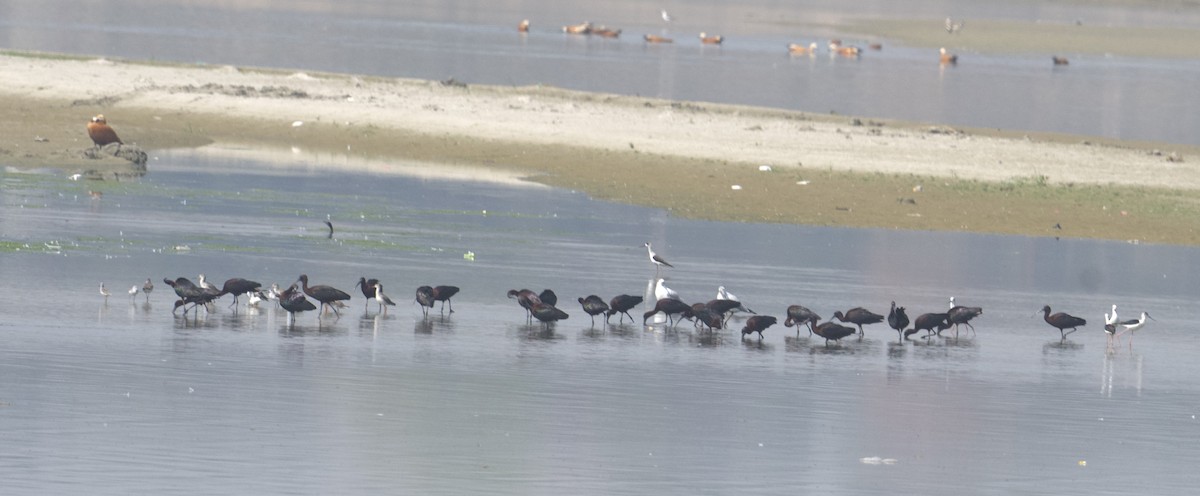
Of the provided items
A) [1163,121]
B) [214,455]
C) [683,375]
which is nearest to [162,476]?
[214,455]

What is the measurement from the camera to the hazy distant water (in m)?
41.3

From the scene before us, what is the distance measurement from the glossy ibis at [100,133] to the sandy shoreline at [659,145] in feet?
1.57

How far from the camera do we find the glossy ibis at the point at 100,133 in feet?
86.0

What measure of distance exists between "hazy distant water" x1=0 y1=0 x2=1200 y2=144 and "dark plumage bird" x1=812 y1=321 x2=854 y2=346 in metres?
21.5

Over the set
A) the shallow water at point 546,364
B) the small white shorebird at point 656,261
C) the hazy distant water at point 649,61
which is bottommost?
the shallow water at point 546,364

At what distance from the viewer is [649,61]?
5294 centimetres

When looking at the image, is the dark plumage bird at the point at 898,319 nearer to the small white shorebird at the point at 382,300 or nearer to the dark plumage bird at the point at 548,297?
the dark plumage bird at the point at 548,297

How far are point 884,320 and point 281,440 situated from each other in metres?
8.12

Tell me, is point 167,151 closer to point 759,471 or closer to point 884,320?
point 884,320

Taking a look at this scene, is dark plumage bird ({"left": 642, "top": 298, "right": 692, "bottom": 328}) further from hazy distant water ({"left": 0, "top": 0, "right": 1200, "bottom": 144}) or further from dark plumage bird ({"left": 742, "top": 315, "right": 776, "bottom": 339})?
hazy distant water ({"left": 0, "top": 0, "right": 1200, "bottom": 144})

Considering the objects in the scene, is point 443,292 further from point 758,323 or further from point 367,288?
point 758,323

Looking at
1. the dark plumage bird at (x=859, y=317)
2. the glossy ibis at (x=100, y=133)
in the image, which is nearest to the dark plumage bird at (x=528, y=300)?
the dark plumage bird at (x=859, y=317)

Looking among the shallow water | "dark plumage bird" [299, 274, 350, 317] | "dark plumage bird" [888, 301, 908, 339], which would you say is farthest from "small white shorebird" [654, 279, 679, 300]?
"dark plumage bird" [299, 274, 350, 317]

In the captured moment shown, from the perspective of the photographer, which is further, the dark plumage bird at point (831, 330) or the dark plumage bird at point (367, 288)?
the dark plumage bird at point (367, 288)
